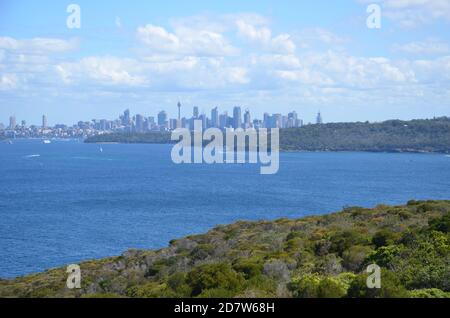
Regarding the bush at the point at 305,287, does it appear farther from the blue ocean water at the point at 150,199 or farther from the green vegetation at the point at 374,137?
the green vegetation at the point at 374,137

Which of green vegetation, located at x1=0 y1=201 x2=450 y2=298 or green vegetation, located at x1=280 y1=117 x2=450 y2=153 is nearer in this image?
green vegetation, located at x1=0 y1=201 x2=450 y2=298

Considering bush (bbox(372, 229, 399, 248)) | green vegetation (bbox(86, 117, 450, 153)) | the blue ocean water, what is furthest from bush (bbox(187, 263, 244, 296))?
green vegetation (bbox(86, 117, 450, 153))

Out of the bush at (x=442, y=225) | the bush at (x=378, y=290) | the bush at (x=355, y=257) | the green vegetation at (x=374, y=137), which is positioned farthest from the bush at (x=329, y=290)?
the green vegetation at (x=374, y=137)

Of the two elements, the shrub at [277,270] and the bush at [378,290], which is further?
the shrub at [277,270]

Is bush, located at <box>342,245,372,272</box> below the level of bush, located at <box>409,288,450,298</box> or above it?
below

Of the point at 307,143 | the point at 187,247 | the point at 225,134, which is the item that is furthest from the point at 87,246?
the point at 307,143

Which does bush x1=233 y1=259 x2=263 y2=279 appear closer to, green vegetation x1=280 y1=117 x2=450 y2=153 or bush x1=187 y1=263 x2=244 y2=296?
bush x1=187 y1=263 x2=244 y2=296
